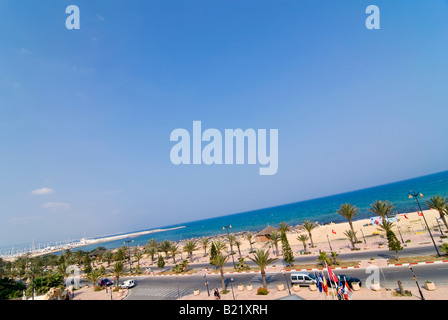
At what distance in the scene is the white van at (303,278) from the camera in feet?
73.5

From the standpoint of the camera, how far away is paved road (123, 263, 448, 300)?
19562mm

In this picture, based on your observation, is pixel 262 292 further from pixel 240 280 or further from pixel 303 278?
pixel 240 280

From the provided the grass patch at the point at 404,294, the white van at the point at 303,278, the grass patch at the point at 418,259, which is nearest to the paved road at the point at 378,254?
the grass patch at the point at 418,259

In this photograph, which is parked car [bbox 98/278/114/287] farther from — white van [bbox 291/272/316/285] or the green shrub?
white van [bbox 291/272/316/285]

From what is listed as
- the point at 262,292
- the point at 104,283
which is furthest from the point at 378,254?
the point at 104,283

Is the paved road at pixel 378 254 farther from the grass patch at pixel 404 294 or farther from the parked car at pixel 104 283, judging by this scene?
the parked car at pixel 104 283

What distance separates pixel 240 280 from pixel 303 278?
29.0ft

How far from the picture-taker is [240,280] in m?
28.2

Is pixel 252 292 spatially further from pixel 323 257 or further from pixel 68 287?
pixel 68 287

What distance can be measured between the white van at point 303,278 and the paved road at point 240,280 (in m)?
2.23

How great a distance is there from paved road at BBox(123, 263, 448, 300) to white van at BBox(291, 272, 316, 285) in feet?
7.32
